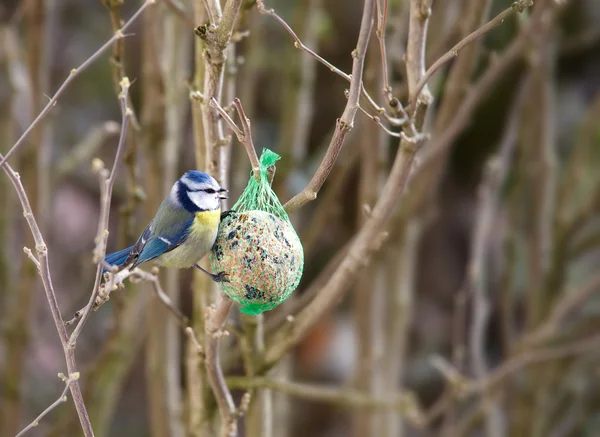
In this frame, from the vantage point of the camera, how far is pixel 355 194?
4.28m

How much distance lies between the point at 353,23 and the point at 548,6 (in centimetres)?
211

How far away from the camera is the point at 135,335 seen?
9.39 ft

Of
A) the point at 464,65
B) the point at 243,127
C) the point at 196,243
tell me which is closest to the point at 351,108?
the point at 243,127

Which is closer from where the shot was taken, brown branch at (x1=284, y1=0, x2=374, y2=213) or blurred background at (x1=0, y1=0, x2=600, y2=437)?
brown branch at (x1=284, y1=0, x2=374, y2=213)

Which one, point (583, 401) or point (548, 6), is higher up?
point (548, 6)

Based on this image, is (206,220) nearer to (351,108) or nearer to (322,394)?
(351,108)

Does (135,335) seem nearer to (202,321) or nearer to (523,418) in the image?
(202,321)

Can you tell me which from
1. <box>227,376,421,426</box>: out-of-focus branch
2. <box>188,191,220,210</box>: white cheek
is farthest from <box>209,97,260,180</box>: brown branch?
<box>227,376,421,426</box>: out-of-focus branch

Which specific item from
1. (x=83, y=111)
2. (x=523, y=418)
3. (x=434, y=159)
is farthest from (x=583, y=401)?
(x=83, y=111)

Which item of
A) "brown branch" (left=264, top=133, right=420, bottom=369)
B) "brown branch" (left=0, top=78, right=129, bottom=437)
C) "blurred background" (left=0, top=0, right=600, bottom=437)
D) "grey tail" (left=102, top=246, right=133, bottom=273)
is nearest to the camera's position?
"brown branch" (left=0, top=78, right=129, bottom=437)

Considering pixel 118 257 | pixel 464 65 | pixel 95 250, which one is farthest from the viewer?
pixel 464 65

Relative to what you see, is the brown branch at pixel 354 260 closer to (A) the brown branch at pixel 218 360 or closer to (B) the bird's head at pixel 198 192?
(A) the brown branch at pixel 218 360

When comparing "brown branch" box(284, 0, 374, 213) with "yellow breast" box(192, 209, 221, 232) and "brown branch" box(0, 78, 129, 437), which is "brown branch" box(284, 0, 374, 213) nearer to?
"yellow breast" box(192, 209, 221, 232)

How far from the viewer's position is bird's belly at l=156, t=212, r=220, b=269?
57.4 inches
